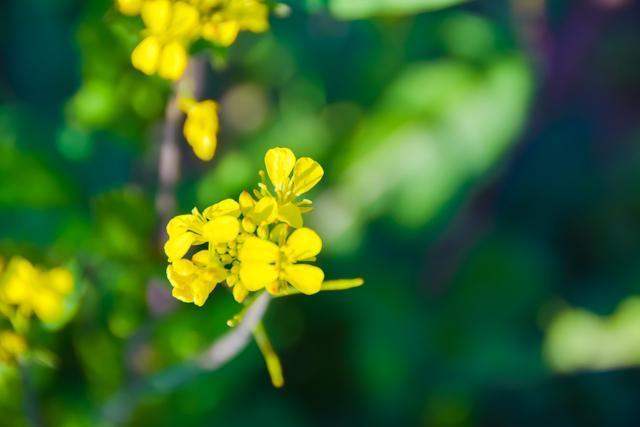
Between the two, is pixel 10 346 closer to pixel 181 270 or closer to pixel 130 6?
pixel 181 270

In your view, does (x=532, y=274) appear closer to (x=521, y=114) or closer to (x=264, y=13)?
(x=521, y=114)

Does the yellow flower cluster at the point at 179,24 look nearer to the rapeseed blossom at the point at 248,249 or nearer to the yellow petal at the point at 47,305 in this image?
the rapeseed blossom at the point at 248,249

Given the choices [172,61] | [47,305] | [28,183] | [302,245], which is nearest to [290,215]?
[302,245]

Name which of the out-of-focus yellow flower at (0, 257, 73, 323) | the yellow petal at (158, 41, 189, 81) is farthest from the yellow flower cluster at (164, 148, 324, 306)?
the out-of-focus yellow flower at (0, 257, 73, 323)

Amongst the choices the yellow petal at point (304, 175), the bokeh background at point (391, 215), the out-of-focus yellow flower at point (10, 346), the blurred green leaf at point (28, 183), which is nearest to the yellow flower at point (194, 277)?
the yellow petal at point (304, 175)

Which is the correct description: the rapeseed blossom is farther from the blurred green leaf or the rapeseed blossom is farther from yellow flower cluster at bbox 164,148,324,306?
the blurred green leaf

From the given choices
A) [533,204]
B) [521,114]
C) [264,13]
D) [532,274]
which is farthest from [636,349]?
[264,13]
